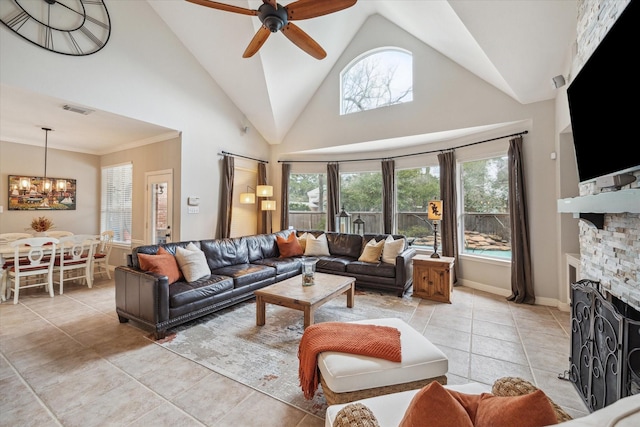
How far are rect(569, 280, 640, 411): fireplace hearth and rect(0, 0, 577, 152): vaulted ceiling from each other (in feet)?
9.18

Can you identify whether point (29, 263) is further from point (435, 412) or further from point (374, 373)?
point (435, 412)

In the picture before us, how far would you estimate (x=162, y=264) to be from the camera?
Result: 3.15 metres

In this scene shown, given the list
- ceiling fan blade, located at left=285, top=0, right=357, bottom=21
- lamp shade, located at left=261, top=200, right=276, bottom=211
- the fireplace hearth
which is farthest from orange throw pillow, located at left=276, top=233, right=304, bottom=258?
the fireplace hearth

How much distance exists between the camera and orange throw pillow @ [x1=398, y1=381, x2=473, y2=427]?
82 cm

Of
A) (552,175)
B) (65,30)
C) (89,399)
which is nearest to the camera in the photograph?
(89,399)

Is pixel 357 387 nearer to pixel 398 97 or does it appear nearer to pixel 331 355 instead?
pixel 331 355

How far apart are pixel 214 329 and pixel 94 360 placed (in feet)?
3.34

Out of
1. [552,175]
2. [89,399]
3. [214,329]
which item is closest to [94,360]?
[89,399]

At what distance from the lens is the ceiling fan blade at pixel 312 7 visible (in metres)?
2.47

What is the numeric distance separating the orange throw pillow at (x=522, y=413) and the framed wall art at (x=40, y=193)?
25.2ft

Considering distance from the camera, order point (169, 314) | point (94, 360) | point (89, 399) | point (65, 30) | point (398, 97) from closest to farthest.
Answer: point (89, 399)
point (94, 360)
point (169, 314)
point (65, 30)
point (398, 97)

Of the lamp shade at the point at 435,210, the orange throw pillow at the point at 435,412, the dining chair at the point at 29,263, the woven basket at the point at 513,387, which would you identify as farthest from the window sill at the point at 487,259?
the dining chair at the point at 29,263

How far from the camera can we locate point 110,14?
3.92m

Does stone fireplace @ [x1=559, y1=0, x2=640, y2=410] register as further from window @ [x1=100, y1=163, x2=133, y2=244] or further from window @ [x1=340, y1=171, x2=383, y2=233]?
window @ [x1=100, y1=163, x2=133, y2=244]
